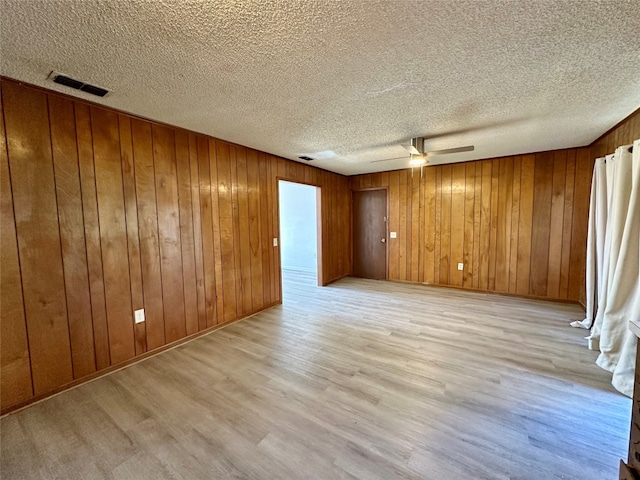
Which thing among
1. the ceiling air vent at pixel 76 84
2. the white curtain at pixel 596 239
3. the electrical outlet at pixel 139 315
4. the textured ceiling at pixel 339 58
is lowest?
the electrical outlet at pixel 139 315

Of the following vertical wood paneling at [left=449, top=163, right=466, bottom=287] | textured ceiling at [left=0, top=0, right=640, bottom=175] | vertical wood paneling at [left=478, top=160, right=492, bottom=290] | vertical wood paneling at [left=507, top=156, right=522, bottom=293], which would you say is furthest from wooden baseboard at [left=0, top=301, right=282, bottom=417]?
vertical wood paneling at [left=507, top=156, right=522, bottom=293]

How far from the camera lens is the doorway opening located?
6992 mm

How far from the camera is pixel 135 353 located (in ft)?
8.41

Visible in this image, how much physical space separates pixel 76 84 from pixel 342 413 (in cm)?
311

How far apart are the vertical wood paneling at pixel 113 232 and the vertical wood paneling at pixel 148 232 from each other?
0.47 feet

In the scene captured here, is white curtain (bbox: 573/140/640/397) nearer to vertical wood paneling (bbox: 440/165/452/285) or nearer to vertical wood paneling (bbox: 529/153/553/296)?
vertical wood paneling (bbox: 529/153/553/296)

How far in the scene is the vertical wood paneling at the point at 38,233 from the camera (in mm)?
1889

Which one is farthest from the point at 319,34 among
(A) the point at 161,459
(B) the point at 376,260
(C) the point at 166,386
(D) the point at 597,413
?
(B) the point at 376,260

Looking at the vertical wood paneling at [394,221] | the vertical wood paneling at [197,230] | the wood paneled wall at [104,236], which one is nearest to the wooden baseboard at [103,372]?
the wood paneled wall at [104,236]

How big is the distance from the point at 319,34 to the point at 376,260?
16.4ft

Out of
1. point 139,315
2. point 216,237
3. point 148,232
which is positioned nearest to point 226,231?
point 216,237

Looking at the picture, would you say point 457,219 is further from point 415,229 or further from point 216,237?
point 216,237

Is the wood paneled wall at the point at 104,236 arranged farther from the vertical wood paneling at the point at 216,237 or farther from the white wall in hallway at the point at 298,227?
the white wall in hallway at the point at 298,227

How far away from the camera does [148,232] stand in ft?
8.68
